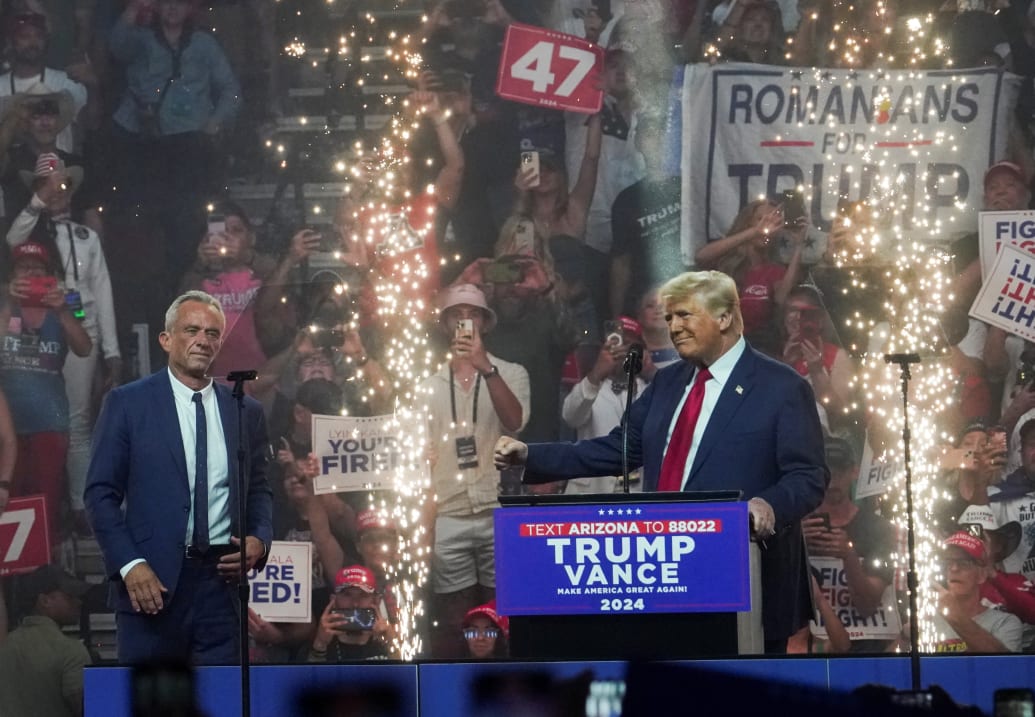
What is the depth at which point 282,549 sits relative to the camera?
7.12 m

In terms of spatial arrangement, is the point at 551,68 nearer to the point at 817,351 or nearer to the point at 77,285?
the point at 817,351

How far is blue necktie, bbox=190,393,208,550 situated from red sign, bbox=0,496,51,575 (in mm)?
3022

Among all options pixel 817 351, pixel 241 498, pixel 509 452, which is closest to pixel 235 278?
pixel 817 351

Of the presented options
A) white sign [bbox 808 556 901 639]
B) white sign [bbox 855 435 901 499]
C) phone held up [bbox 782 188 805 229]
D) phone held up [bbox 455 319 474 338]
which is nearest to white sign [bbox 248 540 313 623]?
phone held up [bbox 455 319 474 338]

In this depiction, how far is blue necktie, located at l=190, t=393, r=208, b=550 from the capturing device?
446 centimetres

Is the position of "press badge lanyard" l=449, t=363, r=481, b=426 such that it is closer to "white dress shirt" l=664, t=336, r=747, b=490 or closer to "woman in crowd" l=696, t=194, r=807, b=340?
"woman in crowd" l=696, t=194, r=807, b=340

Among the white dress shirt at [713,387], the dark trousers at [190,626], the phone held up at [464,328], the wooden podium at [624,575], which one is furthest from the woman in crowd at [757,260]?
the wooden podium at [624,575]

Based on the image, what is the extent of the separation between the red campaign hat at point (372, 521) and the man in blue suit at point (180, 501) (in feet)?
7.83

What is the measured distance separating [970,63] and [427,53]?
253cm

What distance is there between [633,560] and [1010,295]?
12.8ft

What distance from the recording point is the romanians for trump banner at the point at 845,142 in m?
7.04

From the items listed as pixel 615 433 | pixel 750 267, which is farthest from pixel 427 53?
pixel 615 433

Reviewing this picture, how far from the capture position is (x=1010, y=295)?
22.9 ft

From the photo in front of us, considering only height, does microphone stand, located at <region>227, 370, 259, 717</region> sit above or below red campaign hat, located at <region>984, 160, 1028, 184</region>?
below
